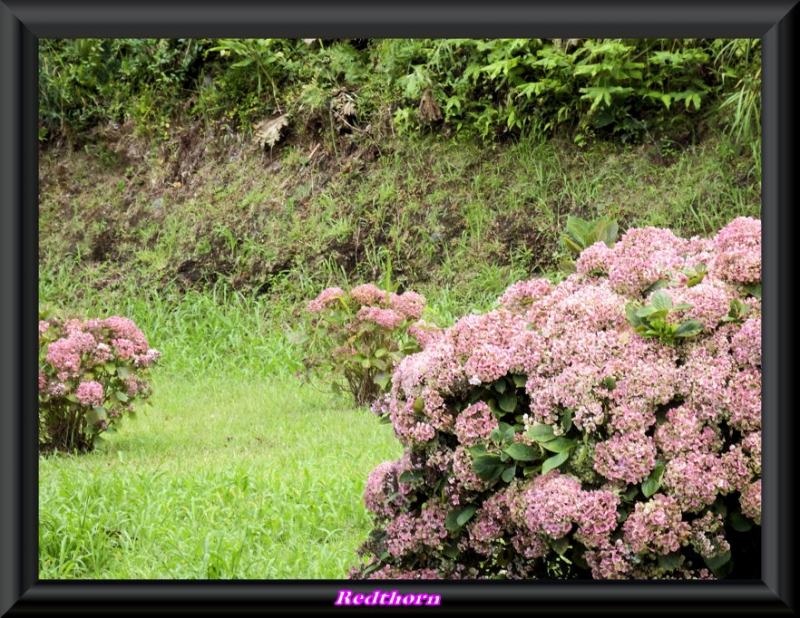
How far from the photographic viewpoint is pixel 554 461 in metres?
1.50

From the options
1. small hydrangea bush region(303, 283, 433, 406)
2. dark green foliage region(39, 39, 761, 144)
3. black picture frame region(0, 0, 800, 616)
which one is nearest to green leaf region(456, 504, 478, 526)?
black picture frame region(0, 0, 800, 616)

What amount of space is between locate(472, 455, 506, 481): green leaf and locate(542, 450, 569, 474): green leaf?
10 centimetres

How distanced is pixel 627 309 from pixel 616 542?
45cm

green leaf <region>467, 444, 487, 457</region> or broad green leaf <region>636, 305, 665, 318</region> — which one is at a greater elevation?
broad green leaf <region>636, 305, 665, 318</region>

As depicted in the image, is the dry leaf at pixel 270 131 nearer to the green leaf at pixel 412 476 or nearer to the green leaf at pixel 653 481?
the green leaf at pixel 412 476

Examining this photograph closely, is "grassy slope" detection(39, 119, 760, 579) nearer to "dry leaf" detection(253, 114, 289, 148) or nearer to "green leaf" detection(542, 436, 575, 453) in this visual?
"dry leaf" detection(253, 114, 289, 148)

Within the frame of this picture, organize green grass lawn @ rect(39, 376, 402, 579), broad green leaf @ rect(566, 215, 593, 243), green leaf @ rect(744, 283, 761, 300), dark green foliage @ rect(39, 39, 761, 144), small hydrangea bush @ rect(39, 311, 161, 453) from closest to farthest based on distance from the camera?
green leaf @ rect(744, 283, 761, 300) < broad green leaf @ rect(566, 215, 593, 243) < green grass lawn @ rect(39, 376, 402, 579) < small hydrangea bush @ rect(39, 311, 161, 453) < dark green foliage @ rect(39, 39, 761, 144)

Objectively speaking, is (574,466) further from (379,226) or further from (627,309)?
(379,226)

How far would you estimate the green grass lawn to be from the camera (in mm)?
2352

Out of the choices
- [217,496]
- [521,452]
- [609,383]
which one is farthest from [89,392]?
[609,383]

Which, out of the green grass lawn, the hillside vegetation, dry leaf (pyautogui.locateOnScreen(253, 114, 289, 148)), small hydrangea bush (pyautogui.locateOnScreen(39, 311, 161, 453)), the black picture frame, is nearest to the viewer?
the black picture frame

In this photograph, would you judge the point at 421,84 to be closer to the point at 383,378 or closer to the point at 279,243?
the point at 279,243

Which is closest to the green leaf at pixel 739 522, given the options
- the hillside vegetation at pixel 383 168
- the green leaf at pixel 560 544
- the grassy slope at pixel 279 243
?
the green leaf at pixel 560 544

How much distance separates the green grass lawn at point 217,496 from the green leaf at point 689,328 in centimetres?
111
